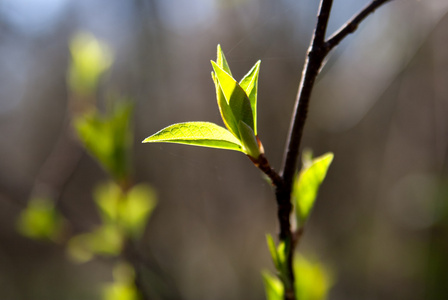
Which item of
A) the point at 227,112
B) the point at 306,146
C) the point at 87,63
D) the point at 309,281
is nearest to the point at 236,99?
the point at 227,112

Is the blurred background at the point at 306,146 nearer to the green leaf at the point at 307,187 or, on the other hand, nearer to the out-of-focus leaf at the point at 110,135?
the out-of-focus leaf at the point at 110,135

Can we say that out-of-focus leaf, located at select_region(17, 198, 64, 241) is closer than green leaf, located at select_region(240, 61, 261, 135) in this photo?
No

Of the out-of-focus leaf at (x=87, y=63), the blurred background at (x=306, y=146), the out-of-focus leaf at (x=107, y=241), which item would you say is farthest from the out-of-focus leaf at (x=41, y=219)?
the blurred background at (x=306, y=146)

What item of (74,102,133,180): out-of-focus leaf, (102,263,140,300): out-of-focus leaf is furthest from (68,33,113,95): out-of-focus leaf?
(102,263,140,300): out-of-focus leaf

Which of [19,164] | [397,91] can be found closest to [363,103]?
[397,91]

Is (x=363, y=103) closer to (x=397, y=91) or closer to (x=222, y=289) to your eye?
(x=397, y=91)

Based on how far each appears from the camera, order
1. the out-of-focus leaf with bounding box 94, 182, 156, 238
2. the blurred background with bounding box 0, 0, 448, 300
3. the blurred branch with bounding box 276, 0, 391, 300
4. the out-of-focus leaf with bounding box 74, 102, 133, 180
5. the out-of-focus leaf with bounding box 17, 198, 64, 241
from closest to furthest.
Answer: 1. the blurred branch with bounding box 276, 0, 391, 300
2. the out-of-focus leaf with bounding box 74, 102, 133, 180
3. the out-of-focus leaf with bounding box 94, 182, 156, 238
4. the out-of-focus leaf with bounding box 17, 198, 64, 241
5. the blurred background with bounding box 0, 0, 448, 300

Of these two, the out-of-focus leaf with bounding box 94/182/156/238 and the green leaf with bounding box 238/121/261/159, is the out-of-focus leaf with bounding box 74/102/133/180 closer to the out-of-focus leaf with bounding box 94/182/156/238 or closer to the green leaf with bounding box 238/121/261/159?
the out-of-focus leaf with bounding box 94/182/156/238
